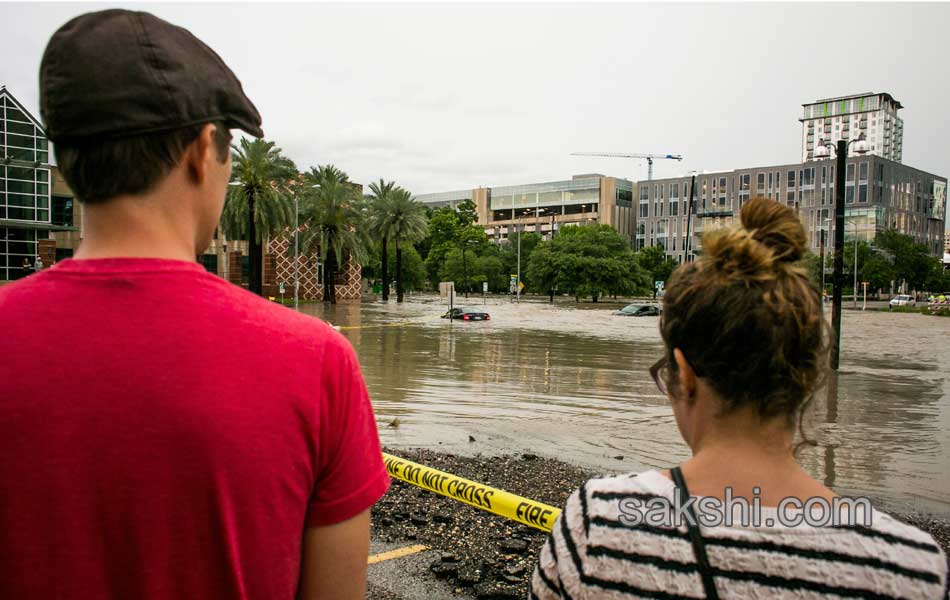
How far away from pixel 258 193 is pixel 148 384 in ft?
156

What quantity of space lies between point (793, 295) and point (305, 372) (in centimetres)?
101

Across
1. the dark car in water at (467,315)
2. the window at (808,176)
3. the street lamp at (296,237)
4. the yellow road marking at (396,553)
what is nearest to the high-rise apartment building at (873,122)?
the window at (808,176)

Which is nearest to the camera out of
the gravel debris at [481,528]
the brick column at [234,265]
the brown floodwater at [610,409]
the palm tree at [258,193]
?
the gravel debris at [481,528]

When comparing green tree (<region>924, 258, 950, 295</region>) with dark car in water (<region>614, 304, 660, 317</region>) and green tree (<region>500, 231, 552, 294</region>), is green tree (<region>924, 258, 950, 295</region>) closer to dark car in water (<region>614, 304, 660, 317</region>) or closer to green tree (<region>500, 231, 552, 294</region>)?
green tree (<region>500, 231, 552, 294</region>)

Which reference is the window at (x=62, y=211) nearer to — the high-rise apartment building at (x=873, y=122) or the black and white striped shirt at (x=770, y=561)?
the black and white striped shirt at (x=770, y=561)

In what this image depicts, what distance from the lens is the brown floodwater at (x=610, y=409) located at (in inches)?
384

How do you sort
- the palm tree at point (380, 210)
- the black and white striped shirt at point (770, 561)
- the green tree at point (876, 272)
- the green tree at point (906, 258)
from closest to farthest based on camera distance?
the black and white striped shirt at point (770, 561), the palm tree at point (380, 210), the green tree at point (876, 272), the green tree at point (906, 258)

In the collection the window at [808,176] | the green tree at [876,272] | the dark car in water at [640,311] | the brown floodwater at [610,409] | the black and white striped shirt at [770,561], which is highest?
the window at [808,176]

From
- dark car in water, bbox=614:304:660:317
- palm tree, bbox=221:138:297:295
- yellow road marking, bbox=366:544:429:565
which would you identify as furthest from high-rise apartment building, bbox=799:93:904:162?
yellow road marking, bbox=366:544:429:565

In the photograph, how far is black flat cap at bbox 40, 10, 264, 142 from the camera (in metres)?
1.25

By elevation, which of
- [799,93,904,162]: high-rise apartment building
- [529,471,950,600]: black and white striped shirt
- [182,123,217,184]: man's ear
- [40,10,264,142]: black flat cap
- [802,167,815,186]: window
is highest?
[799,93,904,162]: high-rise apartment building

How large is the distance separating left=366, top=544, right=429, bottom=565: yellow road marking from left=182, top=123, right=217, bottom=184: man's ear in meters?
3.92

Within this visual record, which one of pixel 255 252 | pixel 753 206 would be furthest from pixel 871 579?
pixel 255 252

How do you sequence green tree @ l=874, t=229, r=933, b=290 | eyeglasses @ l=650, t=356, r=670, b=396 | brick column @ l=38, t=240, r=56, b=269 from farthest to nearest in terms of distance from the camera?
1. green tree @ l=874, t=229, r=933, b=290
2. brick column @ l=38, t=240, r=56, b=269
3. eyeglasses @ l=650, t=356, r=670, b=396
